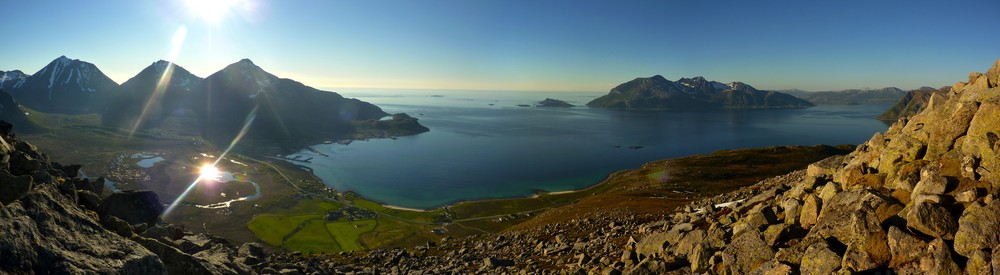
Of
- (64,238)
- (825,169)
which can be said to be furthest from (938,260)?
(64,238)

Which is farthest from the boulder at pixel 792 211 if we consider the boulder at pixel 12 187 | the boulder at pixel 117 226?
the boulder at pixel 12 187

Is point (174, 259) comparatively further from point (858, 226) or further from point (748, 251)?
point (858, 226)

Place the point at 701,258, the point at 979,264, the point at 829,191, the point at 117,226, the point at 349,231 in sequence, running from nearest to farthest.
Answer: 1. the point at 979,264
2. the point at 829,191
3. the point at 701,258
4. the point at 117,226
5. the point at 349,231

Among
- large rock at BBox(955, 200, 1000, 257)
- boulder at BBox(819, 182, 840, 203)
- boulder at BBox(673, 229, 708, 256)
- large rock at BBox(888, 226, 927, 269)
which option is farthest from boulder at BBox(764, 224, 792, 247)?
large rock at BBox(955, 200, 1000, 257)

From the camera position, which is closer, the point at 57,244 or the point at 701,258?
the point at 57,244

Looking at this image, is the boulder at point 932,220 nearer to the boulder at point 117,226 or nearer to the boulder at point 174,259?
the boulder at point 174,259

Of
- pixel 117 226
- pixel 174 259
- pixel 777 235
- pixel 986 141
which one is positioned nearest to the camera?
pixel 986 141
